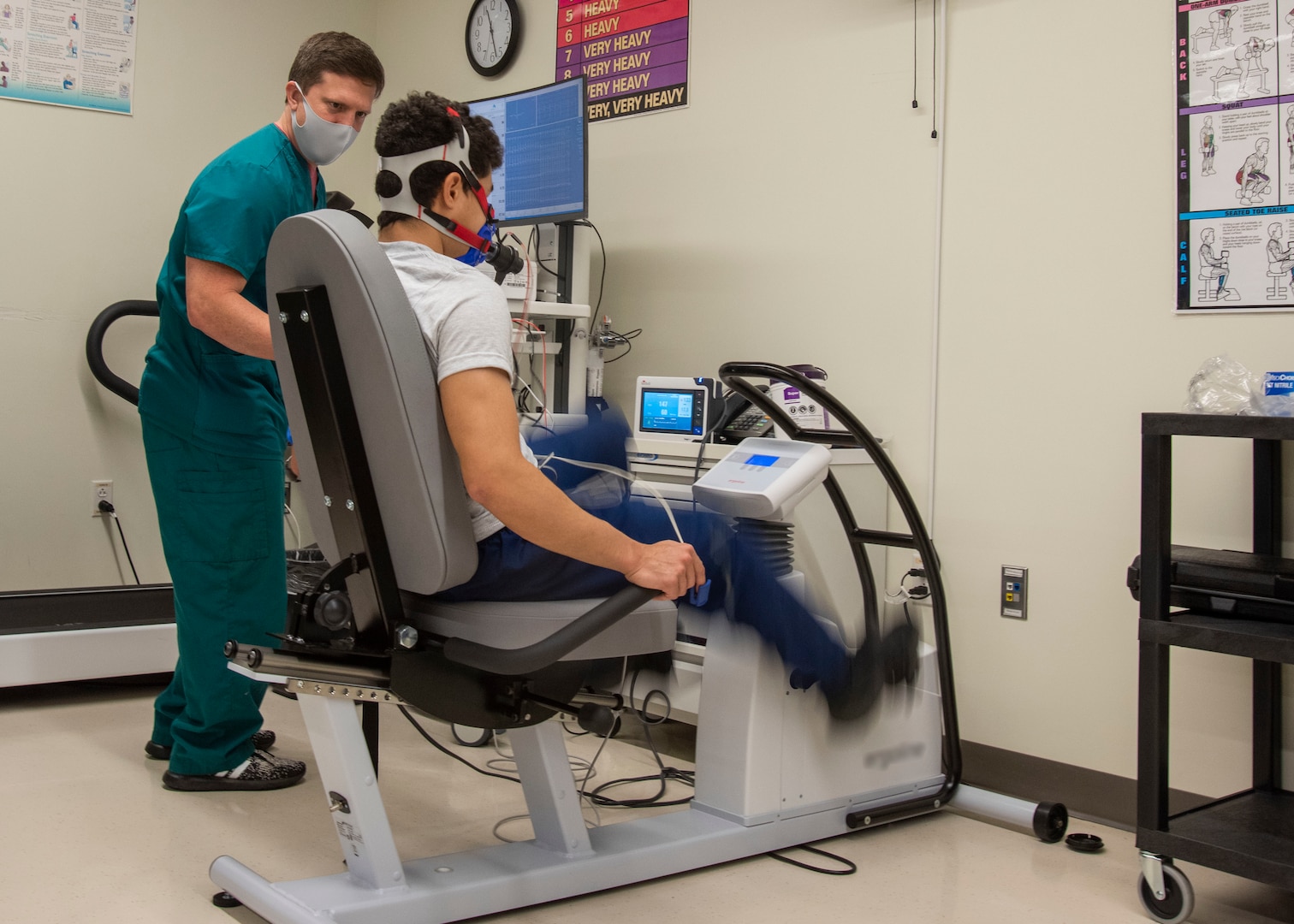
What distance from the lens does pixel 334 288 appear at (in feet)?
4.66

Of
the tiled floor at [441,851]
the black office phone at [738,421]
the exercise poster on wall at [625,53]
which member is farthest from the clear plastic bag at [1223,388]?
the exercise poster on wall at [625,53]

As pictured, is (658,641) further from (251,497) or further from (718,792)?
(251,497)

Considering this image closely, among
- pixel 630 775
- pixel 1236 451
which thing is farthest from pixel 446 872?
pixel 1236 451

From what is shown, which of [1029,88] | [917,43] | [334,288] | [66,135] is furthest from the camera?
[66,135]

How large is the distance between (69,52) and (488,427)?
10.0 ft

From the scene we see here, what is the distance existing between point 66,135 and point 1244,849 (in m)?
3.79

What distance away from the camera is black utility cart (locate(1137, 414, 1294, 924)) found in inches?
68.6

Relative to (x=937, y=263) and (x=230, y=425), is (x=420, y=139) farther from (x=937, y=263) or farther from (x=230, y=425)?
(x=937, y=263)

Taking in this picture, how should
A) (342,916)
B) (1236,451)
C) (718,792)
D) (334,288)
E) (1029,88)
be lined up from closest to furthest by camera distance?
(334,288), (342,916), (718,792), (1236,451), (1029,88)

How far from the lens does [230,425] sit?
2219mm

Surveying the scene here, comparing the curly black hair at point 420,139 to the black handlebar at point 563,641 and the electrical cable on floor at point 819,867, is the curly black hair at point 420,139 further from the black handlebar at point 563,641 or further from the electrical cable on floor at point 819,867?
the electrical cable on floor at point 819,867

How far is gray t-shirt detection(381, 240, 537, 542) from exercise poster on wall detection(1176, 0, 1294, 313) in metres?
1.52

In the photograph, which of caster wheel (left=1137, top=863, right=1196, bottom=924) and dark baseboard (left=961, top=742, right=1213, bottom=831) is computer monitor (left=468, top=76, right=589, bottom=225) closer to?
dark baseboard (left=961, top=742, right=1213, bottom=831)

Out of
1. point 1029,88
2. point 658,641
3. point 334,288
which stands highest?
point 1029,88
